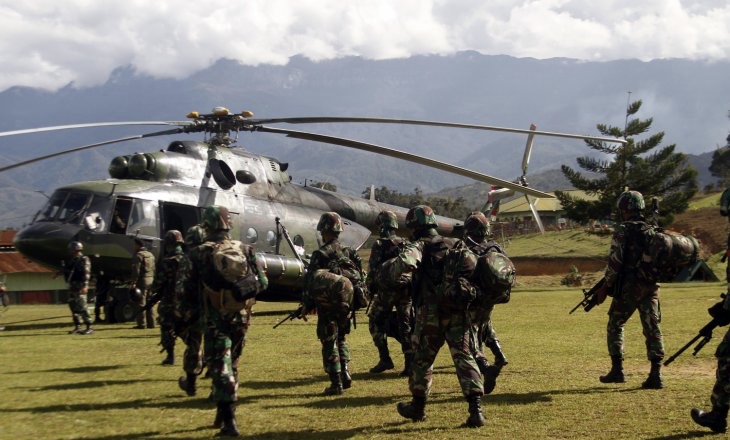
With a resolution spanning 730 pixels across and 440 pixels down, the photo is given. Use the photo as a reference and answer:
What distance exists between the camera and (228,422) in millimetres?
6848

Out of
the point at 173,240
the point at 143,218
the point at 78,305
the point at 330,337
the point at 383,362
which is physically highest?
the point at 173,240

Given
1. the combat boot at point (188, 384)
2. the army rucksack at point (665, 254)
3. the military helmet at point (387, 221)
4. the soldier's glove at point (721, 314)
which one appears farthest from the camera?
the military helmet at point (387, 221)

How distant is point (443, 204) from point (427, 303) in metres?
94.2

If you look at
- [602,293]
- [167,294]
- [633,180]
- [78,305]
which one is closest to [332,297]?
[602,293]

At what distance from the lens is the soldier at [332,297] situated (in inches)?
339

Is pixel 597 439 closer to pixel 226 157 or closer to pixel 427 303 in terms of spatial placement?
pixel 427 303

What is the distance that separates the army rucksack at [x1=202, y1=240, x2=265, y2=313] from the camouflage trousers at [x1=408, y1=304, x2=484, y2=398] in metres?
1.64

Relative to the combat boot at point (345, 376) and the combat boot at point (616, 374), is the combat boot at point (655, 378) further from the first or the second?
the combat boot at point (345, 376)

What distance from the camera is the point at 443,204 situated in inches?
3974

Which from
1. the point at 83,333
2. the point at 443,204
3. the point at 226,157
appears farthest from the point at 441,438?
the point at 443,204

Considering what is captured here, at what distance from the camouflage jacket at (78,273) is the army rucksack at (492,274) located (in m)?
9.77

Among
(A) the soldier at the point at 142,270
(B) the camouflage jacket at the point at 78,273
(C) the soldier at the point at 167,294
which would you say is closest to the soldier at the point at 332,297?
(C) the soldier at the point at 167,294

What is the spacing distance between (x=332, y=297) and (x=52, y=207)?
983 centimetres

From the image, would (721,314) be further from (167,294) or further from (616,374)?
(167,294)
